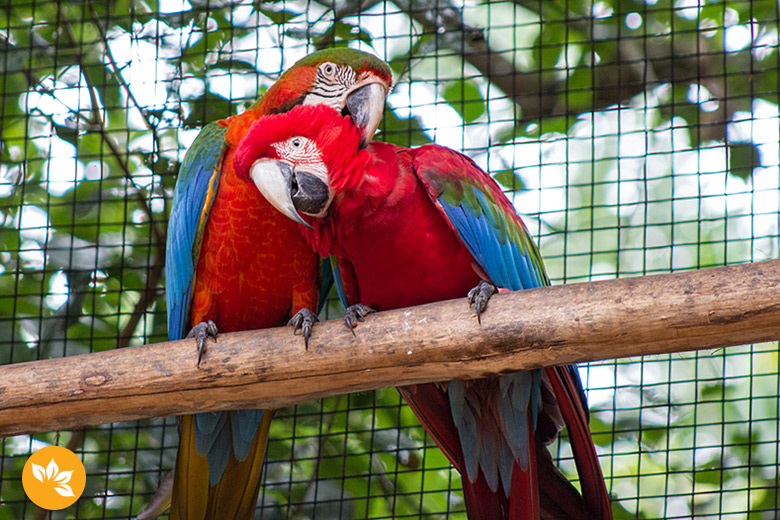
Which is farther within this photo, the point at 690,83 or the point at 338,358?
the point at 690,83

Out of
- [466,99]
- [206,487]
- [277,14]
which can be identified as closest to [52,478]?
[206,487]

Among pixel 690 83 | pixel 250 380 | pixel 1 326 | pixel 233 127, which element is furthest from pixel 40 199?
pixel 690 83

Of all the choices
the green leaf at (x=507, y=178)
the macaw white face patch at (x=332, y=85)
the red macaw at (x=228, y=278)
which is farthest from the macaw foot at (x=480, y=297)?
the green leaf at (x=507, y=178)

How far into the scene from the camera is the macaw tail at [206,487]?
2.05 metres

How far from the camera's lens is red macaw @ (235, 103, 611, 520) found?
6.05 ft

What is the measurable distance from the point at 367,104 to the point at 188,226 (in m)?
0.57

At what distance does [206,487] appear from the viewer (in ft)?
6.79

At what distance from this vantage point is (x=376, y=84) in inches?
88.8

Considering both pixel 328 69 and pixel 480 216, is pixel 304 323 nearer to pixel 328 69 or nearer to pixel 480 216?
→ pixel 480 216

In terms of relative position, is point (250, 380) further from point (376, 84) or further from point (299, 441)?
point (299, 441)

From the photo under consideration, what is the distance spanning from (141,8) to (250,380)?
211 cm

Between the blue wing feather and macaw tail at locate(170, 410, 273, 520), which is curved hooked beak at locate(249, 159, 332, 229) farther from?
macaw tail at locate(170, 410, 273, 520)

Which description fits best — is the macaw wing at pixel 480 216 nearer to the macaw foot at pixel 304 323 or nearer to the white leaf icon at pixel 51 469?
the macaw foot at pixel 304 323

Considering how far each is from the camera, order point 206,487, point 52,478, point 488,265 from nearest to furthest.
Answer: point 488,265, point 206,487, point 52,478
